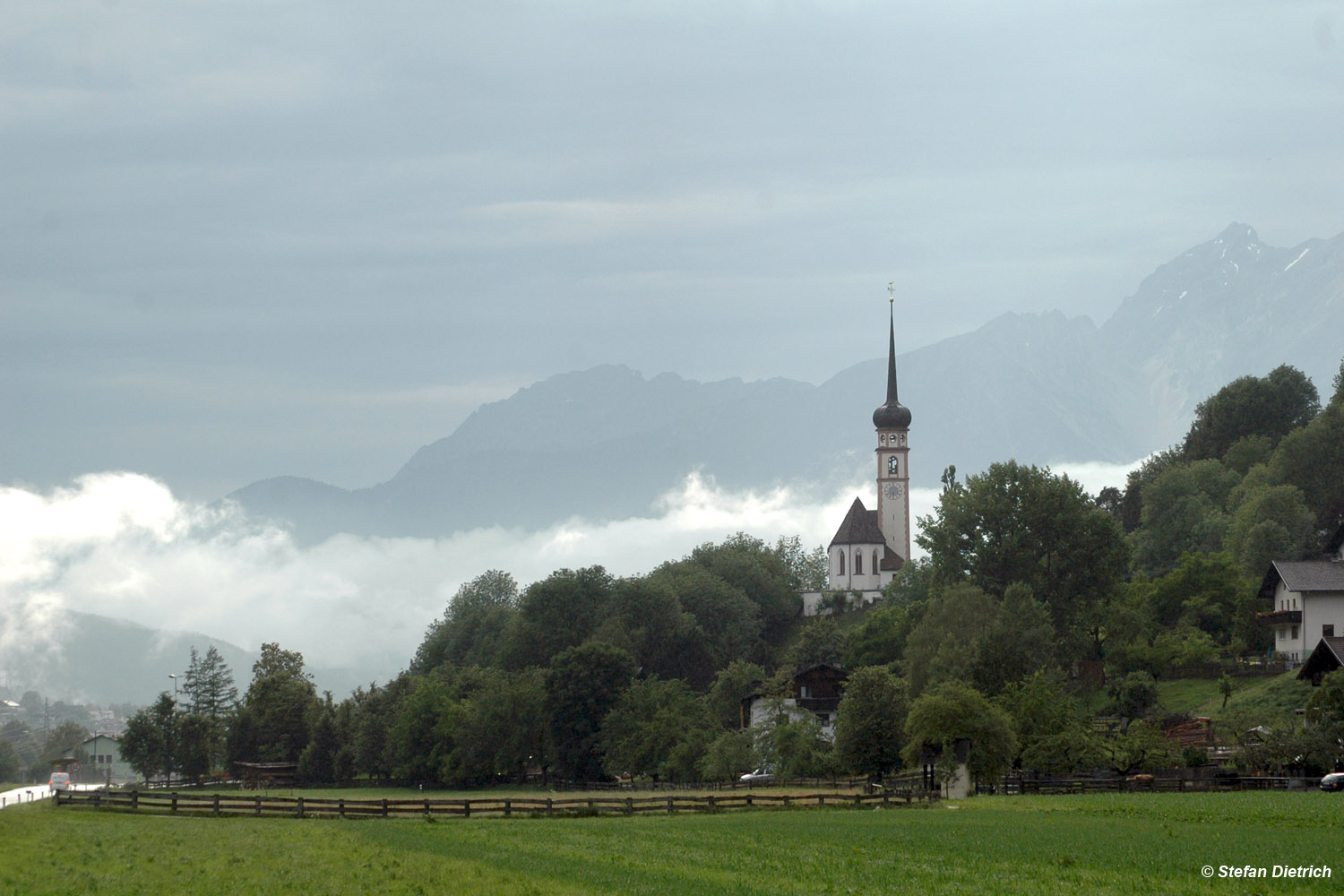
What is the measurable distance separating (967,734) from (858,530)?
364ft

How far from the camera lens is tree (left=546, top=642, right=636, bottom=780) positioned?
101312 millimetres

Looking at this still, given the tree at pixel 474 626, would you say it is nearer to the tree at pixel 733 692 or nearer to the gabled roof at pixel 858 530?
the tree at pixel 733 692

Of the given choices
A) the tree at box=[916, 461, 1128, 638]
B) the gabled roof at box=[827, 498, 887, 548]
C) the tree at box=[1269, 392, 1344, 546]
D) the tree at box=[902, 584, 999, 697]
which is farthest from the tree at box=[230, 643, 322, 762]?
the tree at box=[1269, 392, 1344, 546]

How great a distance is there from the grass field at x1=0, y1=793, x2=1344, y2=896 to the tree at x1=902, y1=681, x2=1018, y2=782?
1235 centimetres

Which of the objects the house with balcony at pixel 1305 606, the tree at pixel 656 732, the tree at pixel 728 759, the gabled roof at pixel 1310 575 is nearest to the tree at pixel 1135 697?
the house with balcony at pixel 1305 606

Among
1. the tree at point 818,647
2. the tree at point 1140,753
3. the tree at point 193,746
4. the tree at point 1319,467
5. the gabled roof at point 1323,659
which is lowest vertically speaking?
the tree at point 193,746

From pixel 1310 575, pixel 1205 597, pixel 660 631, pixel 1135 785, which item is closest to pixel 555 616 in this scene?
pixel 660 631

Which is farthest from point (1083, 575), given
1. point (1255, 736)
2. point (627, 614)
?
point (627, 614)

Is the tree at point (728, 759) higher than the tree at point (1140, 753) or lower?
lower

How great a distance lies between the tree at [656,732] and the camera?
90.3 metres

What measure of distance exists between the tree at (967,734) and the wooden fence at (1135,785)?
120cm

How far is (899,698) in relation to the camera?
247ft

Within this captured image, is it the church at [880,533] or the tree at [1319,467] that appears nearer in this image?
the tree at [1319,467]

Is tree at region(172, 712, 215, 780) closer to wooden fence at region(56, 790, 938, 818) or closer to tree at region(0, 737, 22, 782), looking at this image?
tree at region(0, 737, 22, 782)
